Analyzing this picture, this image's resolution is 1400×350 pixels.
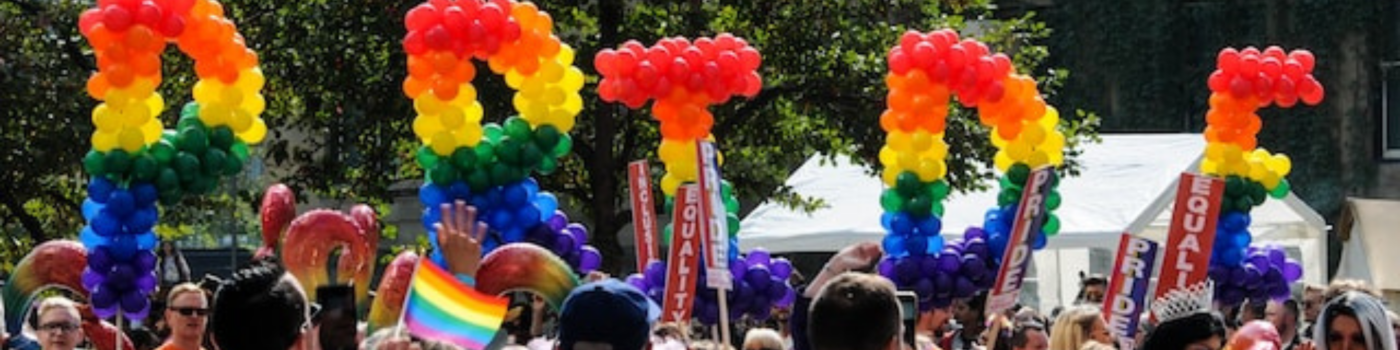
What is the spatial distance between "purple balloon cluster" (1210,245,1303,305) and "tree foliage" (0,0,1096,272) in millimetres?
7595

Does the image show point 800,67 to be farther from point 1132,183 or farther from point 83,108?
point 83,108

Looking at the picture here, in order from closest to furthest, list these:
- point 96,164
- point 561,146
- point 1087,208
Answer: point 96,164 → point 561,146 → point 1087,208

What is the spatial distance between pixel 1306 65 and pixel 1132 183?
7240 millimetres

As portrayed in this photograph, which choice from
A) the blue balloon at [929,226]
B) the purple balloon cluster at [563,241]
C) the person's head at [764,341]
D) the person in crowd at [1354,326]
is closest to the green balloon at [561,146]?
the purple balloon cluster at [563,241]

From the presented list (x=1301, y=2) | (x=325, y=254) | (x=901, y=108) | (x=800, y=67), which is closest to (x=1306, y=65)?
(x=901, y=108)

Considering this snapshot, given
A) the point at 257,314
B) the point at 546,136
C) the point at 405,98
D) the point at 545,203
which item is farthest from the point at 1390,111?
the point at 257,314

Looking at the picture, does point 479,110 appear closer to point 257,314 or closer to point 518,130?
point 518,130

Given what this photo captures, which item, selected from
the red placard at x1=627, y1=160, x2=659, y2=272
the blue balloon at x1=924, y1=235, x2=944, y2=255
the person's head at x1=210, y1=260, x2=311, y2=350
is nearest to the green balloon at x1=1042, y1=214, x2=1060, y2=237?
the blue balloon at x1=924, y1=235, x2=944, y2=255

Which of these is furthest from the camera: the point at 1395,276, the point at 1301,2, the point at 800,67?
the point at 1301,2

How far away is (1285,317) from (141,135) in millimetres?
6298

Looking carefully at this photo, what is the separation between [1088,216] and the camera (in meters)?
19.8

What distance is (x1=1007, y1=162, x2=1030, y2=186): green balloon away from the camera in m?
12.7

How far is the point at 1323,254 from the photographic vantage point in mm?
20844

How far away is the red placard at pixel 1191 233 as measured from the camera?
12.1 meters
